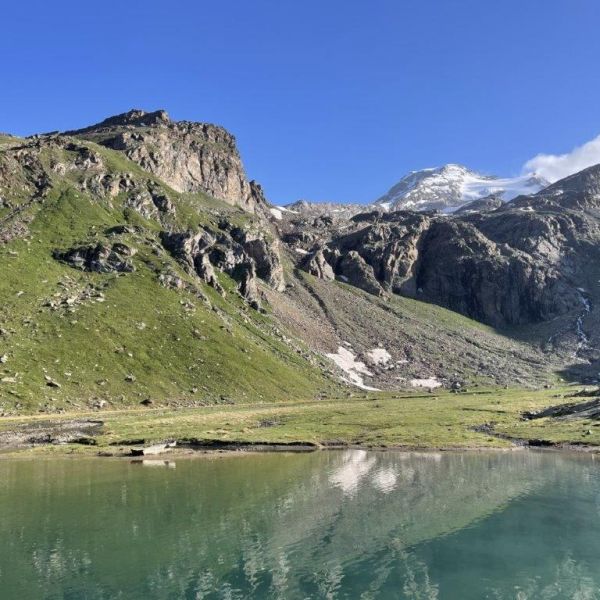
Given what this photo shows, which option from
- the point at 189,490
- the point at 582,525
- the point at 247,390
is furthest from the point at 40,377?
the point at 582,525

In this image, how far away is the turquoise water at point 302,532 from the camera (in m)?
35.5

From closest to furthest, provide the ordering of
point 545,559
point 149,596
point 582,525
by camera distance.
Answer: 1. point 149,596
2. point 545,559
3. point 582,525

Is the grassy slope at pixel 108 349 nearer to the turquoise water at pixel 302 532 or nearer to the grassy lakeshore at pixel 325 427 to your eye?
the grassy lakeshore at pixel 325 427

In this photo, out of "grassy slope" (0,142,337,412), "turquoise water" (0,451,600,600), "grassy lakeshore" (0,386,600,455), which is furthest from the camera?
"grassy slope" (0,142,337,412)

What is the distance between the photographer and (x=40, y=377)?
139750 millimetres

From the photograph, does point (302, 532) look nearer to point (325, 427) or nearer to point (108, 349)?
point (325, 427)

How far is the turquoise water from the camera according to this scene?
3547cm

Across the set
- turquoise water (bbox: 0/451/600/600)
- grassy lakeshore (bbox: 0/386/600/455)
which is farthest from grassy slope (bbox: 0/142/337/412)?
turquoise water (bbox: 0/451/600/600)

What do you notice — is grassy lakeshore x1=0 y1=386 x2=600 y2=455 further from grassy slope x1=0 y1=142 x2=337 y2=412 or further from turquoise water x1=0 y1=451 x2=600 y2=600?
turquoise water x1=0 y1=451 x2=600 y2=600

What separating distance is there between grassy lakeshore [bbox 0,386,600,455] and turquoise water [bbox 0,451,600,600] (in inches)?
780

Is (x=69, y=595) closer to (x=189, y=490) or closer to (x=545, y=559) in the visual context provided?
(x=189, y=490)

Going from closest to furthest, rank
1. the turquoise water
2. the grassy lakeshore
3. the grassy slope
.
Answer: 1. the turquoise water
2. the grassy lakeshore
3. the grassy slope

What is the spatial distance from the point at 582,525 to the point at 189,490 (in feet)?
127

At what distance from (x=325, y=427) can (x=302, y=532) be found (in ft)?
223
